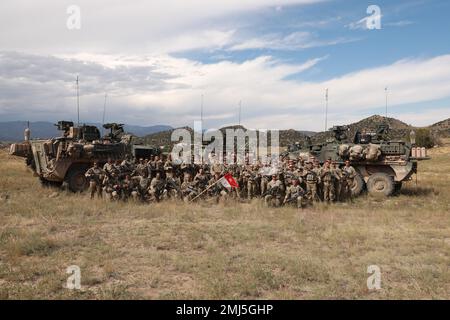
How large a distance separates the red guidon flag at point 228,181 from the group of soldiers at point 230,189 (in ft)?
0.26

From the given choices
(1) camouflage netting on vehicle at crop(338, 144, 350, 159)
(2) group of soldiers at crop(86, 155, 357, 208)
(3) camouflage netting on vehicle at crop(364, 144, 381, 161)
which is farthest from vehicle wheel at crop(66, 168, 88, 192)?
(3) camouflage netting on vehicle at crop(364, 144, 381, 161)

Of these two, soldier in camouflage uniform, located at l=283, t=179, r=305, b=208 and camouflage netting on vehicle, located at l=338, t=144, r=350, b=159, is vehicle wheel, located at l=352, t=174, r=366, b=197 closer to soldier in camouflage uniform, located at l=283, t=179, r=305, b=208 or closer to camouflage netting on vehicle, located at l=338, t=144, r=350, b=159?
camouflage netting on vehicle, located at l=338, t=144, r=350, b=159

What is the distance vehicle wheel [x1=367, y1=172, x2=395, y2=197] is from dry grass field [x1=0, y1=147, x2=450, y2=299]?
5.58ft

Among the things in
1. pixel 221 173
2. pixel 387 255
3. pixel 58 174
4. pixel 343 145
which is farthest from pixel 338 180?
pixel 58 174

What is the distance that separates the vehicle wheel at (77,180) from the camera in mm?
15914

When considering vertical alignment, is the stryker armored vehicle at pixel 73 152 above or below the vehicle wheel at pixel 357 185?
above

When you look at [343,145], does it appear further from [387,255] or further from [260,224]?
[387,255]

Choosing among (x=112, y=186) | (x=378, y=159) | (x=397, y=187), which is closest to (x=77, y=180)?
(x=112, y=186)

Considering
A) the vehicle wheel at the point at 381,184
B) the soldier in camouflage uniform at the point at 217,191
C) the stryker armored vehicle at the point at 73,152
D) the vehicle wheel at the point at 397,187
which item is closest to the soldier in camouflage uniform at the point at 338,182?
the vehicle wheel at the point at 381,184

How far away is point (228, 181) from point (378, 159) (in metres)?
5.33

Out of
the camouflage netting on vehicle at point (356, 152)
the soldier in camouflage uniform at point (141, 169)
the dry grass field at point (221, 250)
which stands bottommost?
the dry grass field at point (221, 250)

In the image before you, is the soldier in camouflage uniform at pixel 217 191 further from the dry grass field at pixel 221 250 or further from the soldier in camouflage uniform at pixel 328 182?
the soldier in camouflage uniform at pixel 328 182

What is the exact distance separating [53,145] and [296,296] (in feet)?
39.9

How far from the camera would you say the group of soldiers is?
538 inches
